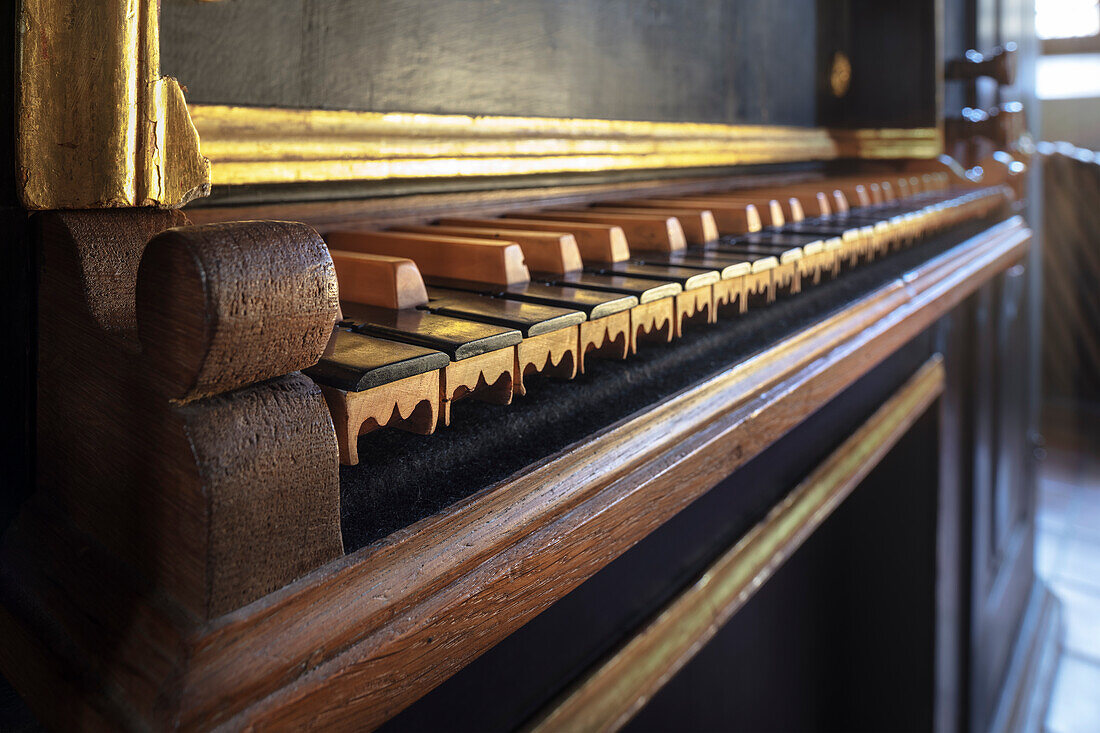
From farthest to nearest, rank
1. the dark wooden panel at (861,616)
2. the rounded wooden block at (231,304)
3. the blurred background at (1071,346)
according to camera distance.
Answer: the blurred background at (1071,346)
the dark wooden panel at (861,616)
the rounded wooden block at (231,304)

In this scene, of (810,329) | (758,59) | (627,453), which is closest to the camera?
(627,453)

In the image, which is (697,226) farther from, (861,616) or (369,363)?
(861,616)

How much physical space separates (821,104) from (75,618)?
159cm

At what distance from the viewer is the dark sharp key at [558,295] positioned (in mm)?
455

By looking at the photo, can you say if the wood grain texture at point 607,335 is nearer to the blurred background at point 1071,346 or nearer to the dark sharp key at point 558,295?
the dark sharp key at point 558,295

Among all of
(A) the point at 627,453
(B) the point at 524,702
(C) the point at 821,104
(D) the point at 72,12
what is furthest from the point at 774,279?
(C) the point at 821,104

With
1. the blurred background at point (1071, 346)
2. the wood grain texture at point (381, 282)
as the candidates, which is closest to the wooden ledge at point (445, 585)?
the wood grain texture at point (381, 282)

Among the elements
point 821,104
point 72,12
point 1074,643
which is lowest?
point 1074,643

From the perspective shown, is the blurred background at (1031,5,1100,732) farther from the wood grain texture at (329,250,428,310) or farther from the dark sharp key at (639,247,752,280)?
the wood grain texture at (329,250,428,310)

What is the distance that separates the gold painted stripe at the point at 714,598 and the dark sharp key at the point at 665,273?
1.27 ft

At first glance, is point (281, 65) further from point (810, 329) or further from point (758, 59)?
point (758, 59)

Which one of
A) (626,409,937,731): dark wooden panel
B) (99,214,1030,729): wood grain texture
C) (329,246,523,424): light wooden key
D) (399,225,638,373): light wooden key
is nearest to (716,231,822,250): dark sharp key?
(99,214,1030,729): wood grain texture

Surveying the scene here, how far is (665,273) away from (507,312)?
169 millimetres

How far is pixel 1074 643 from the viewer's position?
256cm
